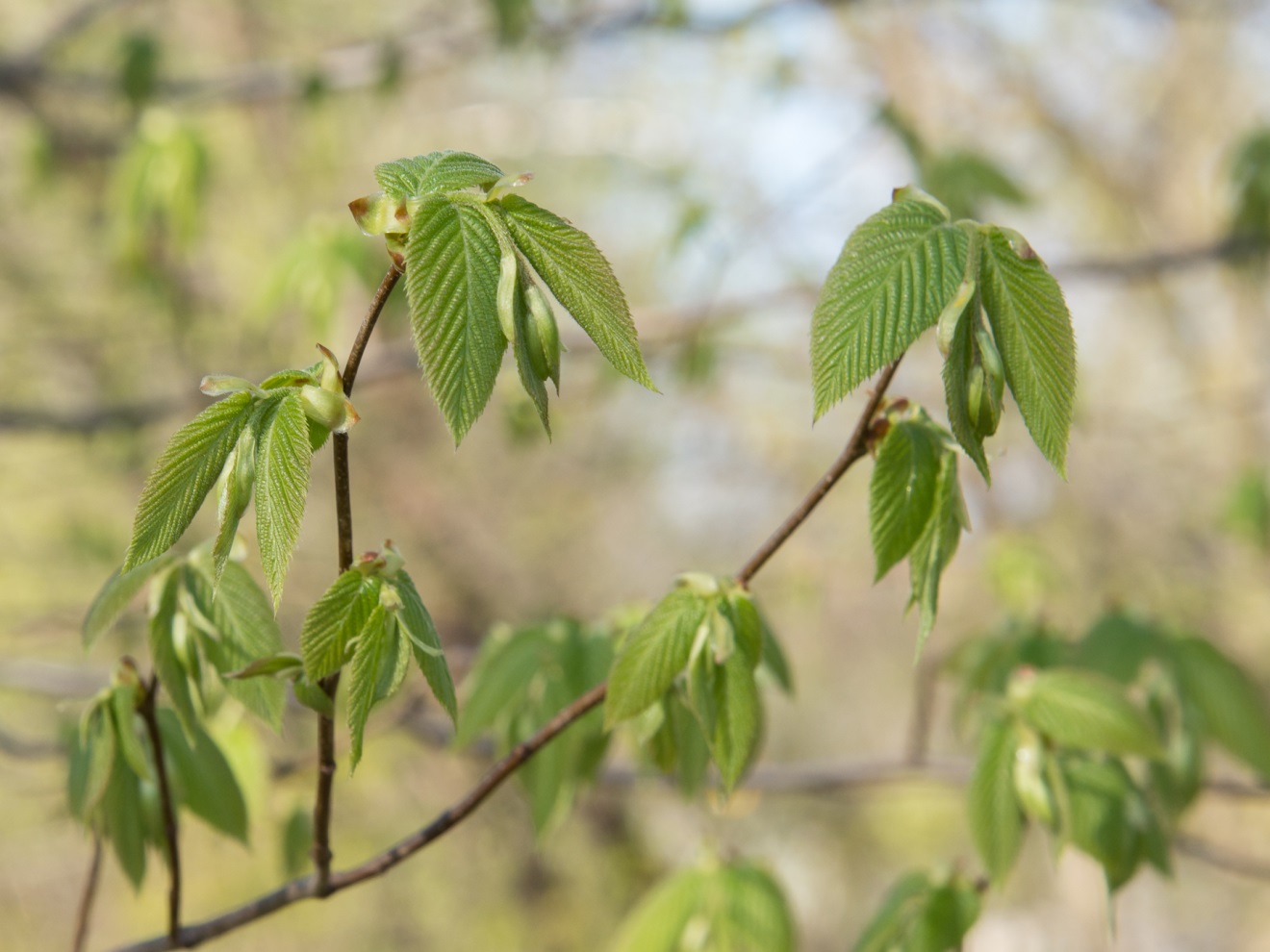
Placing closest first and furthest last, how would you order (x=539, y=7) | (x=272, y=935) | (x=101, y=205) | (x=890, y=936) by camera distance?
(x=890, y=936) → (x=539, y=7) → (x=101, y=205) → (x=272, y=935)

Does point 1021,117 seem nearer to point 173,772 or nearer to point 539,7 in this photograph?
point 539,7


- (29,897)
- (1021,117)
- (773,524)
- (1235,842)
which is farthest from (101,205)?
(1235,842)

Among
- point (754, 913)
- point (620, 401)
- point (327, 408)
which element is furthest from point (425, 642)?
Answer: point (620, 401)

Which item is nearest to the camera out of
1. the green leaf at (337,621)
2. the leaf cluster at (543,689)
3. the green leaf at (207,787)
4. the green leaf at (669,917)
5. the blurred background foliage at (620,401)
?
the green leaf at (337,621)

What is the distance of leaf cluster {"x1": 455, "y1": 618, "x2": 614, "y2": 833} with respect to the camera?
3.73 ft

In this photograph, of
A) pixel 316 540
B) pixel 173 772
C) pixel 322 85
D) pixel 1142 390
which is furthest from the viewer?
pixel 1142 390

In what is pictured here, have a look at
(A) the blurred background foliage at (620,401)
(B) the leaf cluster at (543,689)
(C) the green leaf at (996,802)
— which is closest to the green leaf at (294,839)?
(B) the leaf cluster at (543,689)

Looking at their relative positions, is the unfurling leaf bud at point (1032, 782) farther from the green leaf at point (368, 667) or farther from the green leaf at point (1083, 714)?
the green leaf at point (368, 667)

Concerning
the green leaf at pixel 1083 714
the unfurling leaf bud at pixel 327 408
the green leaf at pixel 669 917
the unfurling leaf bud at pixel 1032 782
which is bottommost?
the green leaf at pixel 669 917

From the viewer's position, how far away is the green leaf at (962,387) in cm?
59

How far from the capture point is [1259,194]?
99.1 inches

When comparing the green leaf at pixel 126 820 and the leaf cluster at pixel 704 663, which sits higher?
the leaf cluster at pixel 704 663

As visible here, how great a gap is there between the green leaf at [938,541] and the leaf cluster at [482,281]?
26cm

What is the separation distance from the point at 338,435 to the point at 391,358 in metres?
1.73
